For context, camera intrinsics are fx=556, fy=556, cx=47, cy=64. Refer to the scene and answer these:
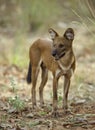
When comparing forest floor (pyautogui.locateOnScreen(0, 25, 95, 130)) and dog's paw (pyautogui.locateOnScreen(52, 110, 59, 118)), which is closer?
forest floor (pyautogui.locateOnScreen(0, 25, 95, 130))

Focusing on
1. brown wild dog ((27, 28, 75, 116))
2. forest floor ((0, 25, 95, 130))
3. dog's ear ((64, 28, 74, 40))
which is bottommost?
forest floor ((0, 25, 95, 130))

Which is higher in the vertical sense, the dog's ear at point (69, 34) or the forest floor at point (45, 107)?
the dog's ear at point (69, 34)

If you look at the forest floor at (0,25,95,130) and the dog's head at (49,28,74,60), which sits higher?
the dog's head at (49,28,74,60)

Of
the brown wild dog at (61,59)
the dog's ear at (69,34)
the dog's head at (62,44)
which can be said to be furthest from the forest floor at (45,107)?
the dog's ear at (69,34)

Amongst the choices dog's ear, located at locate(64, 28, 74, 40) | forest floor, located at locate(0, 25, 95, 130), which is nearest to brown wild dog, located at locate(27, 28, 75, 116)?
dog's ear, located at locate(64, 28, 74, 40)

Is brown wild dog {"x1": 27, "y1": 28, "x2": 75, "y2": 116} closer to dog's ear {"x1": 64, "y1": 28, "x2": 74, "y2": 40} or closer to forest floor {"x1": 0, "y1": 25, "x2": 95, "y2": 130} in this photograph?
dog's ear {"x1": 64, "y1": 28, "x2": 74, "y2": 40}

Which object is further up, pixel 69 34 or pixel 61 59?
pixel 69 34

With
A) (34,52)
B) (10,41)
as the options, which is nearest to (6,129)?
(34,52)

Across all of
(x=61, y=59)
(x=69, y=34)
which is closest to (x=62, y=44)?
(x=69, y=34)

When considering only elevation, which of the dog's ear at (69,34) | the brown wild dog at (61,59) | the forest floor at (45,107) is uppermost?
the dog's ear at (69,34)

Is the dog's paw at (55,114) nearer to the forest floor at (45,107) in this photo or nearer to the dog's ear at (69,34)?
the forest floor at (45,107)

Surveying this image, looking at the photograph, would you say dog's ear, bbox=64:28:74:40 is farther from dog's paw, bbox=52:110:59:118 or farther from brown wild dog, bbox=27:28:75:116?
dog's paw, bbox=52:110:59:118

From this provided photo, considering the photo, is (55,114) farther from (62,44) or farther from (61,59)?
(62,44)

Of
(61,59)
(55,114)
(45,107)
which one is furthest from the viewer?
(45,107)
